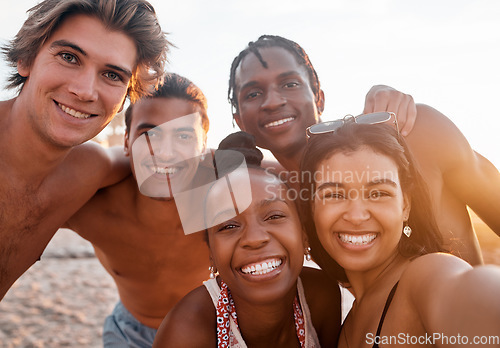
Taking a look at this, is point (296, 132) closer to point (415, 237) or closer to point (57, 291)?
point (415, 237)

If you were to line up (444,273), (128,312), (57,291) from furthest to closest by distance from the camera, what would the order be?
(57,291)
(128,312)
(444,273)

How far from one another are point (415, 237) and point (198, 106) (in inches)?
88.3

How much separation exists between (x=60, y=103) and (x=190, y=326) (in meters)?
1.76

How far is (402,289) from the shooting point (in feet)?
5.73

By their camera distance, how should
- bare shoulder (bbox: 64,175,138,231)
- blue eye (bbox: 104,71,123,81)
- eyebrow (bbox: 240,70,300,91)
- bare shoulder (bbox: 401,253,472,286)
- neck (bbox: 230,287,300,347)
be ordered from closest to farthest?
1. bare shoulder (bbox: 401,253,472,286)
2. neck (bbox: 230,287,300,347)
3. blue eye (bbox: 104,71,123,81)
4. eyebrow (bbox: 240,70,300,91)
5. bare shoulder (bbox: 64,175,138,231)

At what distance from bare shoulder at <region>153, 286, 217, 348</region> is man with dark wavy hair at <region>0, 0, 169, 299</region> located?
57.9 inches

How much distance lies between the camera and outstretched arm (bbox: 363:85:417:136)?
8.68 ft

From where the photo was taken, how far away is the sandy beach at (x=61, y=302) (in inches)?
252

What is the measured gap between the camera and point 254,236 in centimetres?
216

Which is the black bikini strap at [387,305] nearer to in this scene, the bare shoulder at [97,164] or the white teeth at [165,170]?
the white teeth at [165,170]

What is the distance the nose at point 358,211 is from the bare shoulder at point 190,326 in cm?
99

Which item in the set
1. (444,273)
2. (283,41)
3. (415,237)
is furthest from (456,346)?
(283,41)

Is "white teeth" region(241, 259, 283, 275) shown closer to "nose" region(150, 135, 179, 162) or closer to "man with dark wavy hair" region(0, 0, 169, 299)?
"nose" region(150, 135, 179, 162)

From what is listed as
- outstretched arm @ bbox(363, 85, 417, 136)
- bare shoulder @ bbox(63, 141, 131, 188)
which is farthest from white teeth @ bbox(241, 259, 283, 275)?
bare shoulder @ bbox(63, 141, 131, 188)
